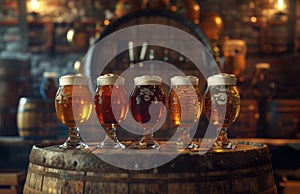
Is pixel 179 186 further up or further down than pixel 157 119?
further down

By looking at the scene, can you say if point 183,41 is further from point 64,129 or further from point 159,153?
point 159,153

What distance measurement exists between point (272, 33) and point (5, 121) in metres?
2.93

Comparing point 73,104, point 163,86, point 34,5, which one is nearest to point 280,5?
point 163,86

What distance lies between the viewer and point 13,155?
3.71 meters

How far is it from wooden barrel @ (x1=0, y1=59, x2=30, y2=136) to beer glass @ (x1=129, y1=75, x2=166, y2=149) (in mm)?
2601

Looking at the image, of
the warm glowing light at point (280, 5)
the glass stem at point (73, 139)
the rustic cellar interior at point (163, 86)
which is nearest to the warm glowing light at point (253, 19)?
the rustic cellar interior at point (163, 86)

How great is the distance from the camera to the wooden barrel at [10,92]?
3.86m

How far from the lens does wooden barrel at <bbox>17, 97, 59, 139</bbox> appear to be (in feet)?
11.4

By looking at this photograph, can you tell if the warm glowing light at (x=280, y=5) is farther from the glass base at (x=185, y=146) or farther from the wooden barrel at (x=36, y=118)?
the glass base at (x=185, y=146)

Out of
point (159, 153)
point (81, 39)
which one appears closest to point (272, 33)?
point (81, 39)

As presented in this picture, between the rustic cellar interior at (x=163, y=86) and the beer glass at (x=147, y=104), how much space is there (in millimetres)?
186

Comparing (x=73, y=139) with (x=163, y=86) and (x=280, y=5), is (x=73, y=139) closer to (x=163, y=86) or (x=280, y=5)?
(x=163, y=86)

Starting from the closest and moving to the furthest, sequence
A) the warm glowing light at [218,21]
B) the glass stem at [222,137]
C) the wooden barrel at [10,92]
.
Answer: the glass stem at [222,137], the wooden barrel at [10,92], the warm glowing light at [218,21]

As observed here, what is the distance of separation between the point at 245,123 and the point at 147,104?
216cm
